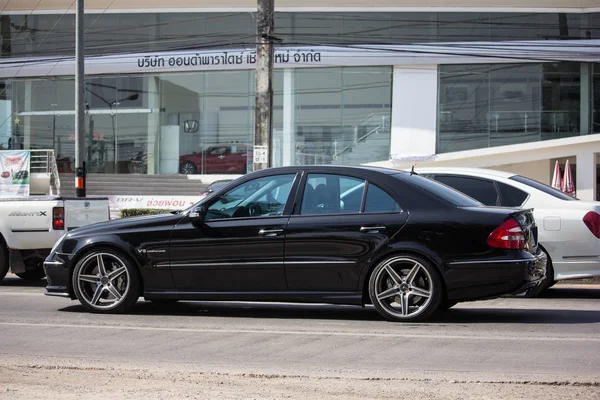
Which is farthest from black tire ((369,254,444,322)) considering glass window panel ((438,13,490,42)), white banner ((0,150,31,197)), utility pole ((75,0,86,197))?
glass window panel ((438,13,490,42))

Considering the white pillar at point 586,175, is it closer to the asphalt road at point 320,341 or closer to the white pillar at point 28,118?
the white pillar at point 28,118

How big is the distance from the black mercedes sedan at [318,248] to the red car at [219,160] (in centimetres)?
2536

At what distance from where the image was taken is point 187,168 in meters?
35.7

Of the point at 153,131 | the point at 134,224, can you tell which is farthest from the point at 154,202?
the point at 134,224

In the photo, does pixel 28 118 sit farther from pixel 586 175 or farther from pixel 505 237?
pixel 505 237

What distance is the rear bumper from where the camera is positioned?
8195 mm

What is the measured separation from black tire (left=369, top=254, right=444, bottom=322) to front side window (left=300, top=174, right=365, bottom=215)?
680mm

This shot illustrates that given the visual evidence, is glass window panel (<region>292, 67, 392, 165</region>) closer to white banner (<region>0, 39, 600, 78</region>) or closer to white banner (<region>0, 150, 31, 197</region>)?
white banner (<region>0, 39, 600, 78</region>)

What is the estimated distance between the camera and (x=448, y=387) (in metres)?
5.74

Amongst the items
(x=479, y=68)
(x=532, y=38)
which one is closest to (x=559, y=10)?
(x=532, y=38)

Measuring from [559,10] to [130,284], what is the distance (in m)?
27.8

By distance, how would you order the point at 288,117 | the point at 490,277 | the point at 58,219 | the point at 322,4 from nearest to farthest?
the point at 490,277
the point at 58,219
the point at 322,4
the point at 288,117

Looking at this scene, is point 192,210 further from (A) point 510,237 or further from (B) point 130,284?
(A) point 510,237

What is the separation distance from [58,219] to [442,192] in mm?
6202
